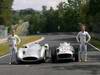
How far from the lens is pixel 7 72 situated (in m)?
18.0

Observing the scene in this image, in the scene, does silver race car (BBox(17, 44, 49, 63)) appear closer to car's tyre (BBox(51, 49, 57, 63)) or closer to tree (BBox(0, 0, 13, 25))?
car's tyre (BBox(51, 49, 57, 63))

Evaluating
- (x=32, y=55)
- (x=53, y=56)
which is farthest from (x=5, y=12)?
(x=32, y=55)

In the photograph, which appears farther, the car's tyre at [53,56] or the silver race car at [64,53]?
Result: the car's tyre at [53,56]

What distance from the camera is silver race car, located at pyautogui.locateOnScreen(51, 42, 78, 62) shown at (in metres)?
22.4

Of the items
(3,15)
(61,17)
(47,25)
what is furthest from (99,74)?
(47,25)

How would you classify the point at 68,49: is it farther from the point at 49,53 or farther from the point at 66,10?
the point at 66,10

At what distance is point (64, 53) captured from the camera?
22.3 m

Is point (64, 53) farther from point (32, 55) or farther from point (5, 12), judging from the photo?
point (5, 12)

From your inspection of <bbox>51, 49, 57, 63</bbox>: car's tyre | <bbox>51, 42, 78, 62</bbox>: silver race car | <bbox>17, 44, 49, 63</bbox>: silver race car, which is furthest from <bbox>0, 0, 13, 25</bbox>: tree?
<bbox>17, 44, 49, 63</bbox>: silver race car

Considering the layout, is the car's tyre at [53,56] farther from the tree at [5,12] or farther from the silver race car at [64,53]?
the tree at [5,12]

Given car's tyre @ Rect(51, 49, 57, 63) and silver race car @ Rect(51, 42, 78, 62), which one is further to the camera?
car's tyre @ Rect(51, 49, 57, 63)

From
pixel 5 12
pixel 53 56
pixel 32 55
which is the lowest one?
pixel 53 56

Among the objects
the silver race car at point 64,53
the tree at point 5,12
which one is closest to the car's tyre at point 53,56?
the silver race car at point 64,53

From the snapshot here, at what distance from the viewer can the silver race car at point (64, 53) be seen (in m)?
22.4
